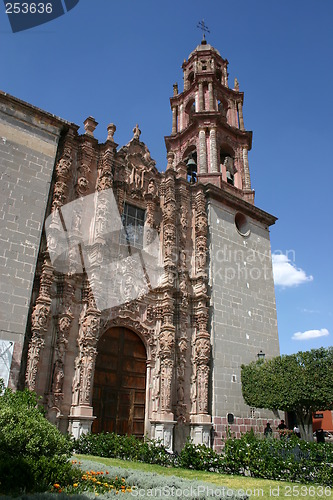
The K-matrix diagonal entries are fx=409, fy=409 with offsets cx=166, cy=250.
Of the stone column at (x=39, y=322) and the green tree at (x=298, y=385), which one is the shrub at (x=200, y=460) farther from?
the green tree at (x=298, y=385)

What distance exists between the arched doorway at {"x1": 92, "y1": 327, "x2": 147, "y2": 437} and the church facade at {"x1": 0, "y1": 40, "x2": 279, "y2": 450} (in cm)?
4

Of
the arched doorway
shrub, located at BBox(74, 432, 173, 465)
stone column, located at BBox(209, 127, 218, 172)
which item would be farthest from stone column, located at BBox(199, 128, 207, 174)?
shrub, located at BBox(74, 432, 173, 465)

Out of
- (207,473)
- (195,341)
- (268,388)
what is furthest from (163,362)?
(207,473)

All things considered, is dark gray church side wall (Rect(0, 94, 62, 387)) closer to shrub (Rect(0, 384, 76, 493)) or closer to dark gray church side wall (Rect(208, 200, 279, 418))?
shrub (Rect(0, 384, 76, 493))

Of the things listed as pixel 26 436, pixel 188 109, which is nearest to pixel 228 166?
pixel 188 109

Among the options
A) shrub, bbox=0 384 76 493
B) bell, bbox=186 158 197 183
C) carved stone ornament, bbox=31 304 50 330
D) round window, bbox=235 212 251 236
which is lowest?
shrub, bbox=0 384 76 493

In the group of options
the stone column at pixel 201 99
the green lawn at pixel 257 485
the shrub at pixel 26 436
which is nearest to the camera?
the shrub at pixel 26 436

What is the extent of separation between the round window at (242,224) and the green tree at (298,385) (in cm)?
630

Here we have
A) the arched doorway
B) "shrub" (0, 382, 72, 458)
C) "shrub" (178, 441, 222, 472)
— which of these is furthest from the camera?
the arched doorway

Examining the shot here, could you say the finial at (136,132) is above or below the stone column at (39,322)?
above

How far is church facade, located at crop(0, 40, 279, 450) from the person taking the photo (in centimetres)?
1123

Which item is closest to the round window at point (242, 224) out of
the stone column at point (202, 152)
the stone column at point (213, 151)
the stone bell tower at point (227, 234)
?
the stone bell tower at point (227, 234)

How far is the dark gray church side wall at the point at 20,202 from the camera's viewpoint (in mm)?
10516

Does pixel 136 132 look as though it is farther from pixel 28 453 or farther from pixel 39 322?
pixel 28 453
